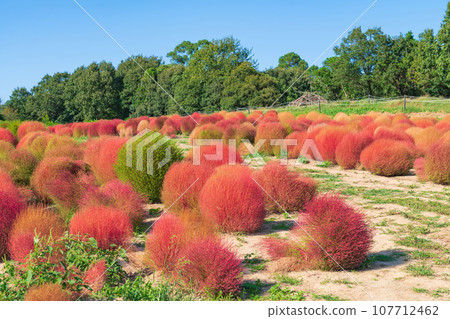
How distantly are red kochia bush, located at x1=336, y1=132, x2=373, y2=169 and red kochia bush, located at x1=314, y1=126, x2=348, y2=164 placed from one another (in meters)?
0.75

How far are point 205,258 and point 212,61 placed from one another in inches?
2281

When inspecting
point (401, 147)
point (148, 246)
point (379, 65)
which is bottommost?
point (148, 246)

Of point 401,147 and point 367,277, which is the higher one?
point 401,147

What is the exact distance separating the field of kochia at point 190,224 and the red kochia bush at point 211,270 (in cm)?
1

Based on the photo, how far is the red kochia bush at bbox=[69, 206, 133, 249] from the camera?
6349 mm

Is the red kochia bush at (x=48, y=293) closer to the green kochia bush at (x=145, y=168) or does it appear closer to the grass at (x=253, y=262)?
the grass at (x=253, y=262)

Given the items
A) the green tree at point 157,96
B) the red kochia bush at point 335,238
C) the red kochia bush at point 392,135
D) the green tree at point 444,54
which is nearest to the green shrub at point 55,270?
the red kochia bush at point 335,238

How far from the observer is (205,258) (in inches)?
193

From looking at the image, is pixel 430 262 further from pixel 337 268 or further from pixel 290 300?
pixel 290 300

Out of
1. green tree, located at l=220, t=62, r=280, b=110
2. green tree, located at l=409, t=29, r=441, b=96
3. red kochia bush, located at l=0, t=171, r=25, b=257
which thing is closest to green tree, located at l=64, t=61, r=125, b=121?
green tree, located at l=220, t=62, r=280, b=110

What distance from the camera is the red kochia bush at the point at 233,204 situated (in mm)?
7352

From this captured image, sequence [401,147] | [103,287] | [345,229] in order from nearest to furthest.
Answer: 1. [103,287]
2. [345,229]
3. [401,147]

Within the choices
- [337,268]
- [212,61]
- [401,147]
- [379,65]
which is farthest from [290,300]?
[212,61]

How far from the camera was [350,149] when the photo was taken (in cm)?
1383
